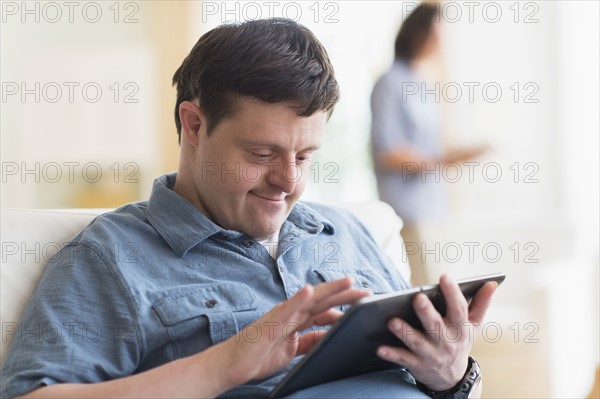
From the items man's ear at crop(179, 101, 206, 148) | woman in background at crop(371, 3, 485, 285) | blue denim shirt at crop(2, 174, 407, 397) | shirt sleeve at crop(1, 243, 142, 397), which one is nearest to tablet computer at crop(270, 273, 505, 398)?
blue denim shirt at crop(2, 174, 407, 397)

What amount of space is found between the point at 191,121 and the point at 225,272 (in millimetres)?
275

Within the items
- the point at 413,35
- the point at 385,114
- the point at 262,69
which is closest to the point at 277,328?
the point at 262,69

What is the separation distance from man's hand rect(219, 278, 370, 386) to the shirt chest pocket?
5.6 inches

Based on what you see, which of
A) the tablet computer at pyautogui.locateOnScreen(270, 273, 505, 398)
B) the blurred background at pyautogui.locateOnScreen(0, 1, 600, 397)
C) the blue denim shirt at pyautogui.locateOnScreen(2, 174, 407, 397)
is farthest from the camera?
the blurred background at pyautogui.locateOnScreen(0, 1, 600, 397)

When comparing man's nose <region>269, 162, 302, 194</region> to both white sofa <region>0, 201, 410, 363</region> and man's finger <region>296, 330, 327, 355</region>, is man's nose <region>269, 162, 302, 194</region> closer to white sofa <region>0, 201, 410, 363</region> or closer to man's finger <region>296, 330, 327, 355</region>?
man's finger <region>296, 330, 327, 355</region>

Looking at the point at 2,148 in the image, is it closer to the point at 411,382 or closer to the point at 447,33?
the point at 447,33

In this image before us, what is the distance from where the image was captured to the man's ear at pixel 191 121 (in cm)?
131

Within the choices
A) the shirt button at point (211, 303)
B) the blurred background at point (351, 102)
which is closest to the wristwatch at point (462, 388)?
the shirt button at point (211, 303)

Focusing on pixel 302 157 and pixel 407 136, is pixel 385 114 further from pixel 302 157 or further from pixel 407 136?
pixel 302 157

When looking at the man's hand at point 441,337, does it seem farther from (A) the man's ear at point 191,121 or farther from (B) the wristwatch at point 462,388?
(A) the man's ear at point 191,121

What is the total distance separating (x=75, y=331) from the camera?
3.56 feet

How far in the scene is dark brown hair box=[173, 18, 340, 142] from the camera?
4.00 feet

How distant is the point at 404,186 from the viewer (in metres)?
2.60

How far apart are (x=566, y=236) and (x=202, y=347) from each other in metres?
2.51
